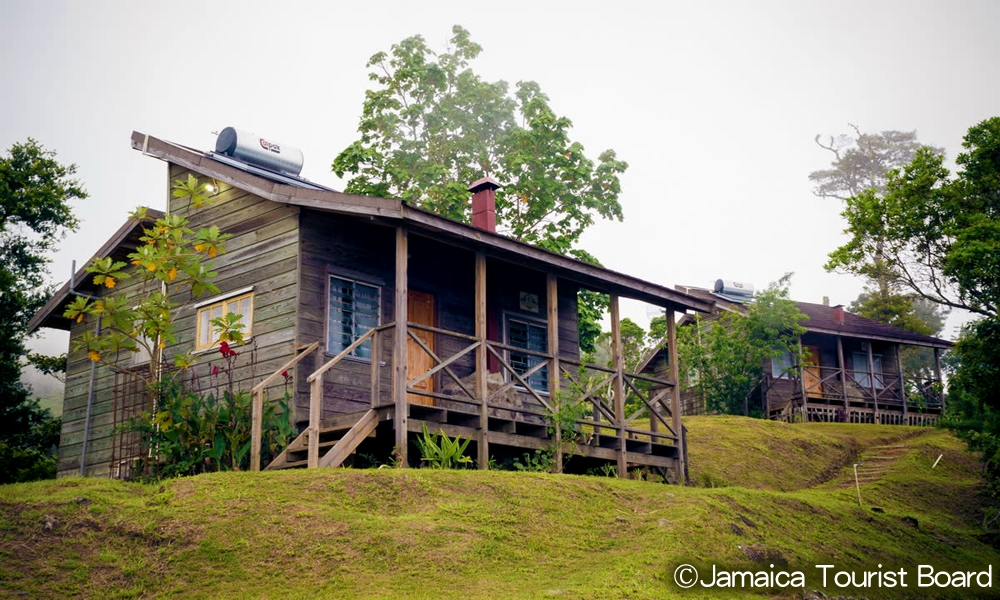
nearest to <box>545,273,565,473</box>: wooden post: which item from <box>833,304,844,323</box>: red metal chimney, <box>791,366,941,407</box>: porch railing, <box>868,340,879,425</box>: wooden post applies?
<box>791,366,941,407</box>: porch railing

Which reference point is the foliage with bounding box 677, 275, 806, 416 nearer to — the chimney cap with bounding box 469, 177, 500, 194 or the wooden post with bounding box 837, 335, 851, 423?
the wooden post with bounding box 837, 335, 851, 423

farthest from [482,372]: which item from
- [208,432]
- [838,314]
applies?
[838,314]

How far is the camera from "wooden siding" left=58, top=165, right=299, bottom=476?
1468 centimetres

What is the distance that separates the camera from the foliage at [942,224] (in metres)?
20.5

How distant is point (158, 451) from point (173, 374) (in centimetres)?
216

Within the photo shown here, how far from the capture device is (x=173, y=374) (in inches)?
604

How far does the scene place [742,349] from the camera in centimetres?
2978

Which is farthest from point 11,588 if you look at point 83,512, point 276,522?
point 276,522

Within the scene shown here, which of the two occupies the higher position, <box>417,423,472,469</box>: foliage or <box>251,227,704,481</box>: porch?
<box>251,227,704,481</box>: porch

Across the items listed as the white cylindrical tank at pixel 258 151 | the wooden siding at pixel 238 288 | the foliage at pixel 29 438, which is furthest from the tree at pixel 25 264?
the white cylindrical tank at pixel 258 151

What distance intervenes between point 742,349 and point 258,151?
17.9 metres

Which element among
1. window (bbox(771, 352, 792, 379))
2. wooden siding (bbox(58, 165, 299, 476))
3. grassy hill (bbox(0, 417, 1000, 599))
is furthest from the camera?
window (bbox(771, 352, 792, 379))

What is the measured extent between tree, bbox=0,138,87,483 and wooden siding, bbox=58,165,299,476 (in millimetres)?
4550

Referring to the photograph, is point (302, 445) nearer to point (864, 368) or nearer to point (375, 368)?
point (375, 368)
